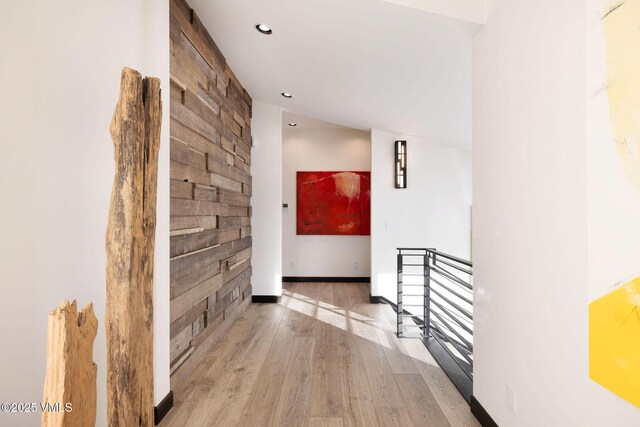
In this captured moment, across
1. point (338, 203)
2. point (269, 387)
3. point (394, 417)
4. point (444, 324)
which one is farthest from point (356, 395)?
point (338, 203)

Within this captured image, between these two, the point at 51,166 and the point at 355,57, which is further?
the point at 355,57

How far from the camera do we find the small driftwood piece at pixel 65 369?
891 mm

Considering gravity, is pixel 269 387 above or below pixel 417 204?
below

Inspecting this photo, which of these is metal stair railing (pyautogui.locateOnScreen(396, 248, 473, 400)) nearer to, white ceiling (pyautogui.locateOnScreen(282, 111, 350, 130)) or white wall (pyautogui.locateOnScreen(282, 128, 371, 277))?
white wall (pyautogui.locateOnScreen(282, 128, 371, 277))

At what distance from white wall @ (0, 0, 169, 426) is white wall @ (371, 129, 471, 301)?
12.2 ft

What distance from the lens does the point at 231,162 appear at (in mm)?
3625

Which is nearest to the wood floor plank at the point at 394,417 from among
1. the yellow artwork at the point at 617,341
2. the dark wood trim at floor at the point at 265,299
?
the yellow artwork at the point at 617,341

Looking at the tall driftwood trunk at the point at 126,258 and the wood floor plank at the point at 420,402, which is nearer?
the tall driftwood trunk at the point at 126,258

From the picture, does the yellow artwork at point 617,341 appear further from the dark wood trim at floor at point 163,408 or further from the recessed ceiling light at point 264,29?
the recessed ceiling light at point 264,29

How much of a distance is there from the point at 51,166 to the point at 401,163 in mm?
4233

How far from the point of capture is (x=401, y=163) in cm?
488

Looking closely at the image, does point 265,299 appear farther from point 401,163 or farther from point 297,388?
point 401,163

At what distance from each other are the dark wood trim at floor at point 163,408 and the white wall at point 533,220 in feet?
6.00

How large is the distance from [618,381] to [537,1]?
146 centimetres
